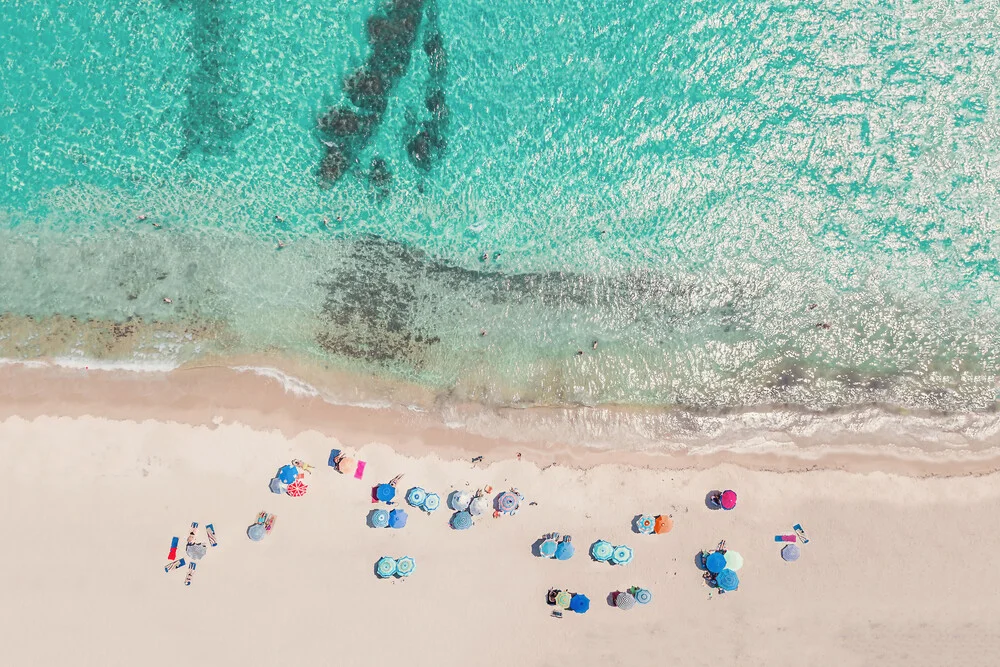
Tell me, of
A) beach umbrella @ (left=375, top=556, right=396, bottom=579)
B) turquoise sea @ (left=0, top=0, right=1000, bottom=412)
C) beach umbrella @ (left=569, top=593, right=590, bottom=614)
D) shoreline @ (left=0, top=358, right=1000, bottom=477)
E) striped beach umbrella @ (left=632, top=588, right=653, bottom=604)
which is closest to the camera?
beach umbrella @ (left=375, top=556, right=396, bottom=579)

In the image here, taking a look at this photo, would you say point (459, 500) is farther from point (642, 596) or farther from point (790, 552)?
point (790, 552)

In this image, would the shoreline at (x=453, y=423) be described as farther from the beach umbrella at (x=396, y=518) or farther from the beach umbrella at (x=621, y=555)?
the beach umbrella at (x=621, y=555)

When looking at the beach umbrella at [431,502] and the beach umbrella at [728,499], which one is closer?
the beach umbrella at [431,502]

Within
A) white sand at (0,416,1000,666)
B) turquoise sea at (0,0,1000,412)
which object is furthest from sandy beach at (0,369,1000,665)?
turquoise sea at (0,0,1000,412)

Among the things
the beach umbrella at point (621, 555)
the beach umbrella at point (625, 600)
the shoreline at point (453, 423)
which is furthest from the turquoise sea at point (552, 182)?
the beach umbrella at point (625, 600)

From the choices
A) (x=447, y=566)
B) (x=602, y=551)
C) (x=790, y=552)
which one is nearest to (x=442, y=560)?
(x=447, y=566)

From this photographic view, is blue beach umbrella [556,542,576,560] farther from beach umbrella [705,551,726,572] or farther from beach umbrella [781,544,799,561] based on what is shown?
beach umbrella [781,544,799,561]

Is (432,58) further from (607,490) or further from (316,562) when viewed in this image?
(316,562)
